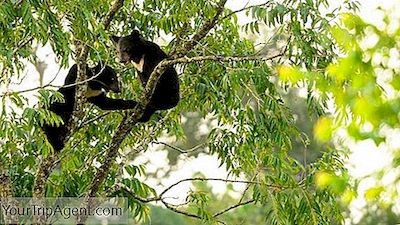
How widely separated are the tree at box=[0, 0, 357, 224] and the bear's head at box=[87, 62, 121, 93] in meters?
0.13

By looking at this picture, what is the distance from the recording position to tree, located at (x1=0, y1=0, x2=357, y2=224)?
504cm

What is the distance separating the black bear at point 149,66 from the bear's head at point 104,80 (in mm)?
143

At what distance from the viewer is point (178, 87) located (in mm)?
6016

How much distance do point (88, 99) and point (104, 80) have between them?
0.71ft

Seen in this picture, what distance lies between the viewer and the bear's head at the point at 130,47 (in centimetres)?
593

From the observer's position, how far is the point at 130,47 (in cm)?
594

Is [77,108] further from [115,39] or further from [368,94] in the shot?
[368,94]

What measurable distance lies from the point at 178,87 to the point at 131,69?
684mm

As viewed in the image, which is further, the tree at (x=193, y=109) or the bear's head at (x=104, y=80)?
the bear's head at (x=104, y=80)

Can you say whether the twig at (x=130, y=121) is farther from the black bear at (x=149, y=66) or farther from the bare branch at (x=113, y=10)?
the bare branch at (x=113, y=10)

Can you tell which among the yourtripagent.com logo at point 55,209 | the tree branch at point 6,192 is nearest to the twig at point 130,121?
the yourtripagent.com logo at point 55,209

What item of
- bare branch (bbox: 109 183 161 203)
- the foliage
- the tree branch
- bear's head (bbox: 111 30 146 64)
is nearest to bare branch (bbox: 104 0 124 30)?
bear's head (bbox: 111 30 146 64)

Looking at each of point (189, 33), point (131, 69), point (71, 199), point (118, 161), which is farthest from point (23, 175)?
point (189, 33)

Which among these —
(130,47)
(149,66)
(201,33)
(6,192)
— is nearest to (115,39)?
(130,47)
